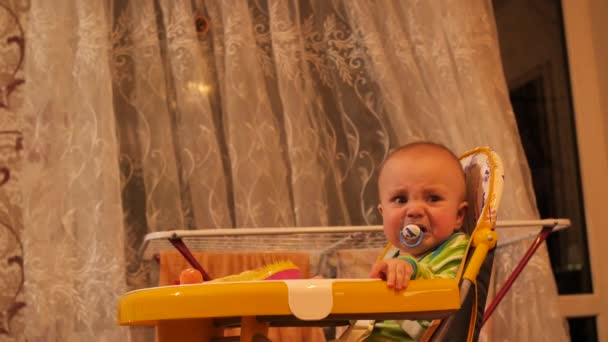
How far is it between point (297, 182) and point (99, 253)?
54cm

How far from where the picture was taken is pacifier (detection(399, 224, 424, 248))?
1370 millimetres

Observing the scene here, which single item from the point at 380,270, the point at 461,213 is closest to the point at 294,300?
the point at 380,270

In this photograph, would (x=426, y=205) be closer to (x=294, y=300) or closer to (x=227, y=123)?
(x=294, y=300)

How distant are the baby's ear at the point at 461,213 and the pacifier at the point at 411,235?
0.36 ft

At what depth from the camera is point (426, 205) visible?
1.42 metres

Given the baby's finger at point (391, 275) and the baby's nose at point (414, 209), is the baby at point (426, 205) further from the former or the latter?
the baby's finger at point (391, 275)

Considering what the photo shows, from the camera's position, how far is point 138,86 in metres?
2.07

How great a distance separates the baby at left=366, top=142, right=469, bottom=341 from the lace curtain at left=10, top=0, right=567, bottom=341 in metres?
0.61

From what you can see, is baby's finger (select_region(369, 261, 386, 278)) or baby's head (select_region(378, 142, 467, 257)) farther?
baby's head (select_region(378, 142, 467, 257))

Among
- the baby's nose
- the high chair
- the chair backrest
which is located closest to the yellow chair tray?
the high chair

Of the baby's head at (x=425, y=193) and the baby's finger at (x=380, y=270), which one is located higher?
the baby's head at (x=425, y=193)

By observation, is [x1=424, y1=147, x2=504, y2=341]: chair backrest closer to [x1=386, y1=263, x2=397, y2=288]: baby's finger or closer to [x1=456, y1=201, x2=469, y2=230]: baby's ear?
[x1=456, y1=201, x2=469, y2=230]: baby's ear

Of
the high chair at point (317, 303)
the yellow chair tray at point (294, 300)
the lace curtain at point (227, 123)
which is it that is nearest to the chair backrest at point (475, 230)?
the high chair at point (317, 303)

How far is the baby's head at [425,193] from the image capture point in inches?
55.9
